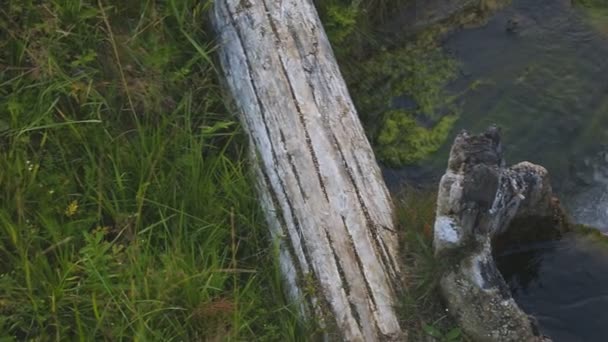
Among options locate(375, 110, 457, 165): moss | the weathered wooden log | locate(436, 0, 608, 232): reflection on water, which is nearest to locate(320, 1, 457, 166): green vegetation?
locate(375, 110, 457, 165): moss

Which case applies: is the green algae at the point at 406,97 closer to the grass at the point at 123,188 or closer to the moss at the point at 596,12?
the moss at the point at 596,12

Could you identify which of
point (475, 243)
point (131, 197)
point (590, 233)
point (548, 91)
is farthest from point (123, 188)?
point (548, 91)

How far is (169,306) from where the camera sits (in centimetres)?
327

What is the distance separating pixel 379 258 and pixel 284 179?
1.78 ft

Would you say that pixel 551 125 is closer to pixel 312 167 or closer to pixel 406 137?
pixel 406 137

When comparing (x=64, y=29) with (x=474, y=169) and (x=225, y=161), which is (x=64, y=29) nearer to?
(x=225, y=161)

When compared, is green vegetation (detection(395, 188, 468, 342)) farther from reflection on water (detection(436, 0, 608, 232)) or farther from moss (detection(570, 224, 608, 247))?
reflection on water (detection(436, 0, 608, 232))

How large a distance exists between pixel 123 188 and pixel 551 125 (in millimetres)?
2440

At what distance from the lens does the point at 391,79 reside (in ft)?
16.1

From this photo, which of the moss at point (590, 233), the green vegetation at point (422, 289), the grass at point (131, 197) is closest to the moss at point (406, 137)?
the grass at point (131, 197)

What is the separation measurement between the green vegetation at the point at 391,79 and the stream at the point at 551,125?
9 cm

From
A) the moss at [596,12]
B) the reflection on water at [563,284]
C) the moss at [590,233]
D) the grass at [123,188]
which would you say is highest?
the grass at [123,188]

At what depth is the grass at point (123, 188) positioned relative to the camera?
324 centimetres

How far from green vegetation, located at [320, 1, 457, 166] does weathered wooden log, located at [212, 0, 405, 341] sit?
589 mm
